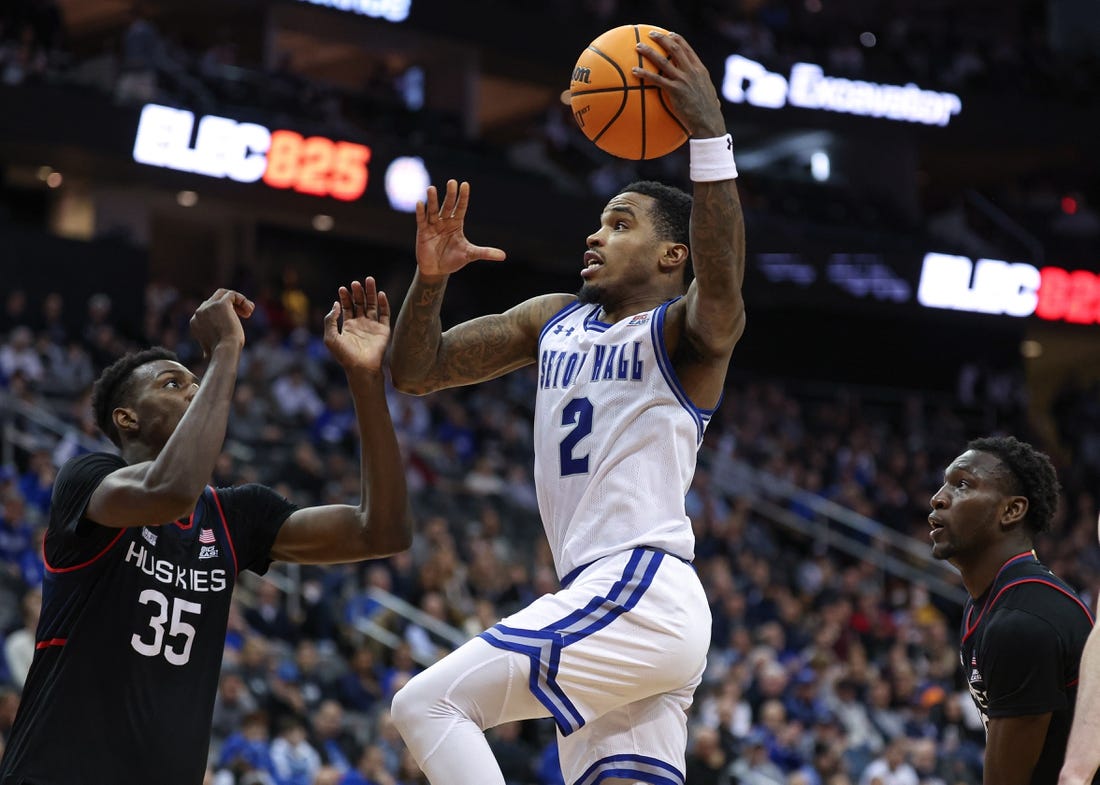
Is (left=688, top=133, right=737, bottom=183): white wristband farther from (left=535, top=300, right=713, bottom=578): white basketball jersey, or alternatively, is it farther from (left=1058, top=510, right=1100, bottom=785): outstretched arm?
(left=1058, top=510, right=1100, bottom=785): outstretched arm

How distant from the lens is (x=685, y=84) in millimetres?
4488

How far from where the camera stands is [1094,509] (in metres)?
24.2

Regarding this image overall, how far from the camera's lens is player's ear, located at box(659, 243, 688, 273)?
4844 mm

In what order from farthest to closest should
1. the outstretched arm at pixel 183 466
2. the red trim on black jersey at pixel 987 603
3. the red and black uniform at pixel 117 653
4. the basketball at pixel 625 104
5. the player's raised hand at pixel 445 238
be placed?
the player's raised hand at pixel 445 238 < the basketball at pixel 625 104 < the red trim on black jersey at pixel 987 603 < the red and black uniform at pixel 117 653 < the outstretched arm at pixel 183 466

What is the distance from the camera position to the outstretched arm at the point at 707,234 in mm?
4305

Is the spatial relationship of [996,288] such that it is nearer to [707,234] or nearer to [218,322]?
[707,234]

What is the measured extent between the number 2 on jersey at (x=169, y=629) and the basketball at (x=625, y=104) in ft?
6.53

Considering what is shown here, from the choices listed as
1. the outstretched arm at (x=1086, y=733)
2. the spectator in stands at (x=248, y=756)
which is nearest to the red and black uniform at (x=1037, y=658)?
the outstretched arm at (x=1086, y=733)

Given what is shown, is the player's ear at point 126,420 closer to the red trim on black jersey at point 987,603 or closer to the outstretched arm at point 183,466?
the outstretched arm at point 183,466

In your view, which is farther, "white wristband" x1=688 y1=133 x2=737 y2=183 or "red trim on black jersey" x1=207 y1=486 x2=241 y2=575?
"red trim on black jersey" x1=207 y1=486 x2=241 y2=575

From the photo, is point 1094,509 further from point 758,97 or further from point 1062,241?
point 758,97

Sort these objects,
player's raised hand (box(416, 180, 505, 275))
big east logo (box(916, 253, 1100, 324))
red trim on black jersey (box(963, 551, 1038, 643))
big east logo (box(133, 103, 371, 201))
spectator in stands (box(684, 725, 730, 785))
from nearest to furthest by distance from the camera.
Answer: red trim on black jersey (box(963, 551, 1038, 643)) < player's raised hand (box(416, 180, 505, 275)) < spectator in stands (box(684, 725, 730, 785)) < big east logo (box(133, 103, 371, 201)) < big east logo (box(916, 253, 1100, 324))

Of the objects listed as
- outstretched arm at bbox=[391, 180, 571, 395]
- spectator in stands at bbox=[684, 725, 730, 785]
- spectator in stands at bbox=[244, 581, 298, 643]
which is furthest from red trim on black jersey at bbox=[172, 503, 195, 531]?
spectator in stands at bbox=[684, 725, 730, 785]

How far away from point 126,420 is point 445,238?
1.21 m
